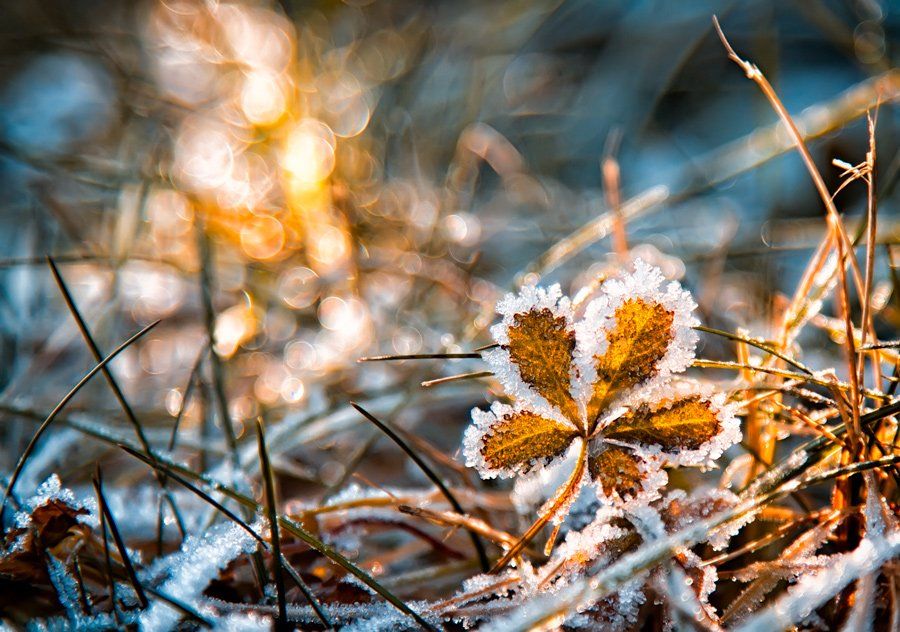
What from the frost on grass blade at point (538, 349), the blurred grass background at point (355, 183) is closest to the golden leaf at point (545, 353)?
the frost on grass blade at point (538, 349)

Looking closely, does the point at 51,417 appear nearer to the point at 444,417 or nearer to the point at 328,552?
the point at 328,552

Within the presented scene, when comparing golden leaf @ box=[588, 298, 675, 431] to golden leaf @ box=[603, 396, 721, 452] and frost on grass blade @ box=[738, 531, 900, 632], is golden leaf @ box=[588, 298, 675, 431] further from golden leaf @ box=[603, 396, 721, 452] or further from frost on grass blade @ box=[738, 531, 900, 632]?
frost on grass blade @ box=[738, 531, 900, 632]

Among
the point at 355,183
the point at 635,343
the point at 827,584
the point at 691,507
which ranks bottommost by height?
the point at 827,584

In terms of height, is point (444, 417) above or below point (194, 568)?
above

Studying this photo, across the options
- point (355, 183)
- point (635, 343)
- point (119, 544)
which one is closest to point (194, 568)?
point (119, 544)

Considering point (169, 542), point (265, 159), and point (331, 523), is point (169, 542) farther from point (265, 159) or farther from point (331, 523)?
point (265, 159)

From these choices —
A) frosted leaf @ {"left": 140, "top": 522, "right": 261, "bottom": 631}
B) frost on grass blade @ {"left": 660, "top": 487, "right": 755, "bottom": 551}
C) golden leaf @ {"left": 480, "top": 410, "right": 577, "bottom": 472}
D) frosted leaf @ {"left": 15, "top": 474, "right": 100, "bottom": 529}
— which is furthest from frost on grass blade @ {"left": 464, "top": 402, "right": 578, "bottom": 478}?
frosted leaf @ {"left": 15, "top": 474, "right": 100, "bottom": 529}

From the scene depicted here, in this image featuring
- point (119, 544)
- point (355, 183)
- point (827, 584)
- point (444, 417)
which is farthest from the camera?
point (355, 183)

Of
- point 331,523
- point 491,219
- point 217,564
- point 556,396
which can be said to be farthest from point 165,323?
point 556,396

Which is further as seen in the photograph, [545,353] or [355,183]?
[355,183]

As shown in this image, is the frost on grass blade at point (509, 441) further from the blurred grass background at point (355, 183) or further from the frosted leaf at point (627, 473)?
the blurred grass background at point (355, 183)
